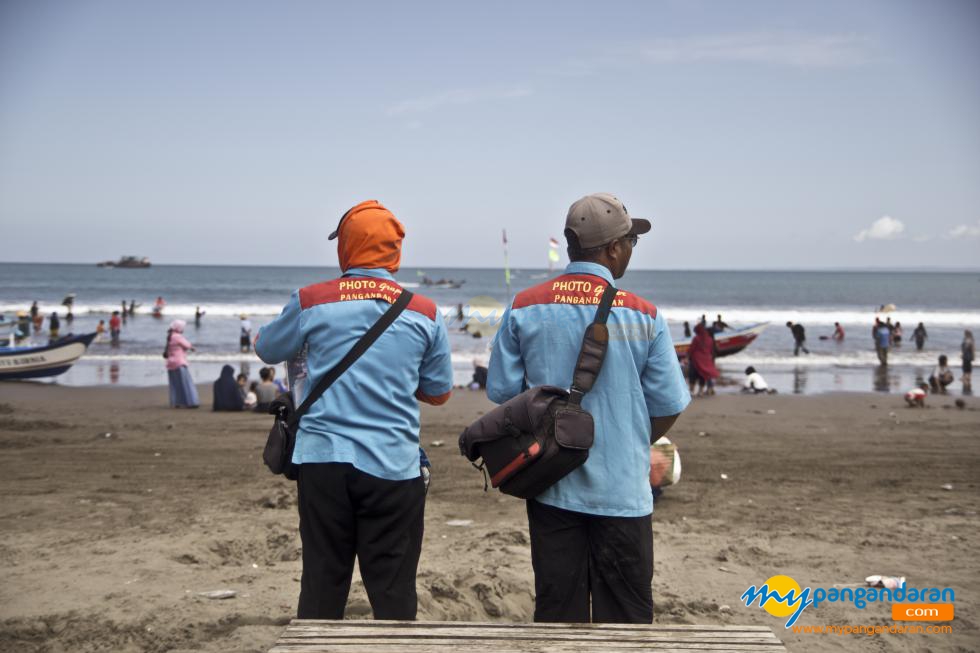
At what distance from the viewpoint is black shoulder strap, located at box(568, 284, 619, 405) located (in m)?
2.60

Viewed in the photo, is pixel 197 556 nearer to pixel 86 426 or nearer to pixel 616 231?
pixel 616 231

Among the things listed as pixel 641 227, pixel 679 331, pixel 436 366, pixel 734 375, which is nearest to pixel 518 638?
pixel 436 366

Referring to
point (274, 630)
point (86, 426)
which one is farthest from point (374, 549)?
point (86, 426)

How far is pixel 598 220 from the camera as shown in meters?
2.78

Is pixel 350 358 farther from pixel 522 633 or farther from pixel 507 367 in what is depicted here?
pixel 522 633

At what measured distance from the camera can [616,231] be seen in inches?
110

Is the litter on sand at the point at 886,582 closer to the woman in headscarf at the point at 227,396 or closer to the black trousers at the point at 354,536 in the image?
the black trousers at the point at 354,536

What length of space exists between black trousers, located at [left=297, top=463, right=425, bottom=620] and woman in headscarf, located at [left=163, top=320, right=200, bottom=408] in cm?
1128

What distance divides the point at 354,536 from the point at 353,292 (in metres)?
0.88

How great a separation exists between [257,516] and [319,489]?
12.1ft

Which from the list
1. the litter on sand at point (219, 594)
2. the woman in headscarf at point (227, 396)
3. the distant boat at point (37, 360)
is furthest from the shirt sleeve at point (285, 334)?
the distant boat at point (37, 360)

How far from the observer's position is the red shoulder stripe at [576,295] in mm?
2703

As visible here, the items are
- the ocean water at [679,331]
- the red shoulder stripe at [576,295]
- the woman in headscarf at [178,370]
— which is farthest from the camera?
the ocean water at [679,331]

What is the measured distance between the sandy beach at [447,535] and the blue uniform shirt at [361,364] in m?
1.51
